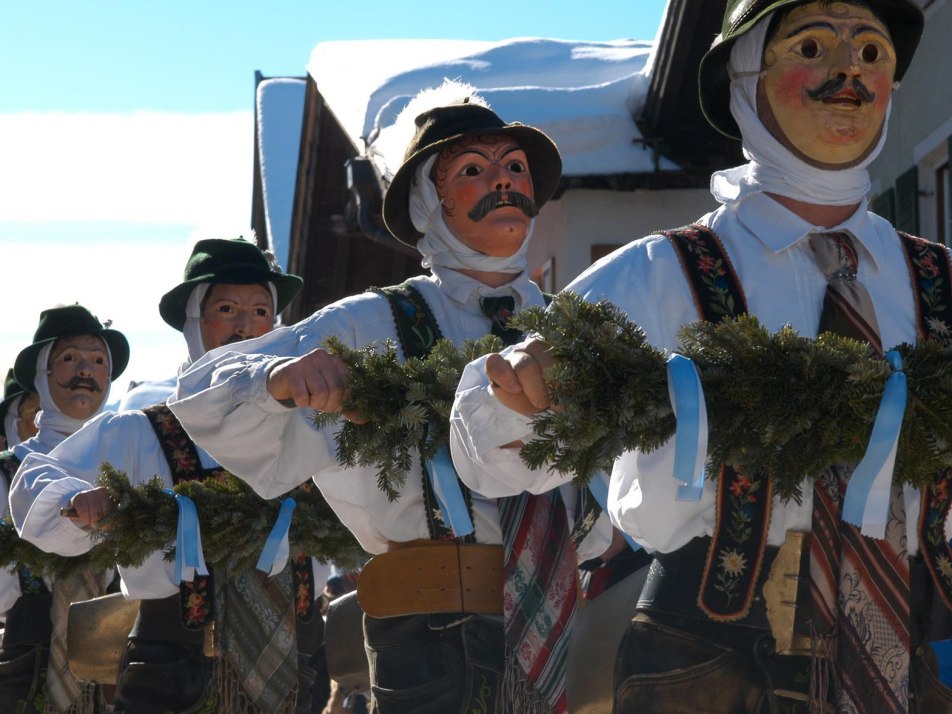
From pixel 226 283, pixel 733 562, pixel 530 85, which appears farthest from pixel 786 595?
pixel 530 85

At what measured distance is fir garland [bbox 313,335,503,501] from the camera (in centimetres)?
391

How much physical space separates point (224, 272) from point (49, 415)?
1758mm

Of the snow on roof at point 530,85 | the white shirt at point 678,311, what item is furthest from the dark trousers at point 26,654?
the white shirt at point 678,311

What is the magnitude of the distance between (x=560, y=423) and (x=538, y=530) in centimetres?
159

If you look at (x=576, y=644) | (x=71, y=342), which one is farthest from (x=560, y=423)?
(x=71, y=342)

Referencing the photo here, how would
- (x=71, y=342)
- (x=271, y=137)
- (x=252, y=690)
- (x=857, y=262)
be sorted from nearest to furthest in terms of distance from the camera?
(x=857, y=262)
(x=252, y=690)
(x=71, y=342)
(x=271, y=137)

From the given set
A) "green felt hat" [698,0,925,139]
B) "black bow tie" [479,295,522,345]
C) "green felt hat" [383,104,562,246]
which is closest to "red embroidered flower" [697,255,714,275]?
"green felt hat" [698,0,925,139]

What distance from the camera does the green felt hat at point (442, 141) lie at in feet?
18.2

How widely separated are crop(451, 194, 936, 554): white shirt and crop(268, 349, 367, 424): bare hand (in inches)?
11.7

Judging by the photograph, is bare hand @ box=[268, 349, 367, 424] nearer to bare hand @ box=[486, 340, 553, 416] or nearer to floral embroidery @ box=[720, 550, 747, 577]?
bare hand @ box=[486, 340, 553, 416]

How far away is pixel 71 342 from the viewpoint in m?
8.81

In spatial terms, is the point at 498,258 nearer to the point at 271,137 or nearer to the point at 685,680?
the point at 685,680

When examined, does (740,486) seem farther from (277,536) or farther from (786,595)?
(277,536)

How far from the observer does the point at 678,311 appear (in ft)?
12.5
